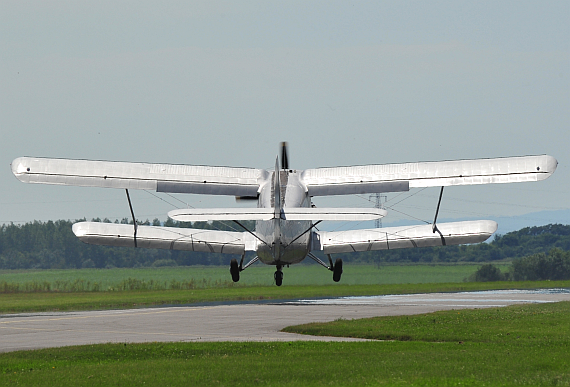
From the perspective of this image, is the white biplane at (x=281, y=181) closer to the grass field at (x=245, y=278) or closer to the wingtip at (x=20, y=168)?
the wingtip at (x=20, y=168)

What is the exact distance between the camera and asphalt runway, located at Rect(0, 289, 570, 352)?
109 feet

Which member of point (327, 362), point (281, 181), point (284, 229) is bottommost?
point (327, 362)

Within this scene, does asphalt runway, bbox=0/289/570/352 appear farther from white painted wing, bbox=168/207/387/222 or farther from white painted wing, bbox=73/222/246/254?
white painted wing, bbox=168/207/387/222

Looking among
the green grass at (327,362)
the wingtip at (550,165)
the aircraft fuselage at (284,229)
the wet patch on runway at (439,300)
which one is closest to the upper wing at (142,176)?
the aircraft fuselage at (284,229)

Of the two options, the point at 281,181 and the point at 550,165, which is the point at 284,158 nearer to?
the point at 281,181

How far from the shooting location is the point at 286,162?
3155 centimetres

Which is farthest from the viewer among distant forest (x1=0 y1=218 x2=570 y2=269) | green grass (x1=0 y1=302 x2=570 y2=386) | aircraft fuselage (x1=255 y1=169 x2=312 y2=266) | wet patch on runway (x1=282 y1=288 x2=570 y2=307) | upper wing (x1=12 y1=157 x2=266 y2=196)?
distant forest (x1=0 y1=218 x2=570 y2=269)

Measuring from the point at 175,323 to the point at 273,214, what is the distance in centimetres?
1889

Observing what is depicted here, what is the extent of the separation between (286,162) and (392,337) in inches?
329

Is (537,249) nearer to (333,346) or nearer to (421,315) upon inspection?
(421,315)

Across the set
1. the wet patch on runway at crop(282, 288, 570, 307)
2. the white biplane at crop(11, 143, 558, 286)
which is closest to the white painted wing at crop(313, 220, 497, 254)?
the white biplane at crop(11, 143, 558, 286)

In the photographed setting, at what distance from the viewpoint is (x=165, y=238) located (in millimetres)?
32688

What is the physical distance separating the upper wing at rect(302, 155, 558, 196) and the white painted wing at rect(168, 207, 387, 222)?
17.7 feet

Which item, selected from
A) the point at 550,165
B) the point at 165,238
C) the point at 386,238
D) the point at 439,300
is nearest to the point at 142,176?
the point at 165,238
